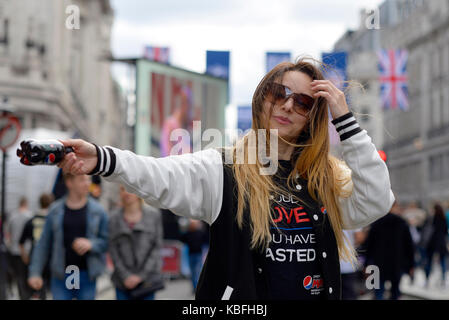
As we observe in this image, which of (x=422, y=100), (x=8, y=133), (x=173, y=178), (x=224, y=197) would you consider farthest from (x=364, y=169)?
(x=422, y=100)

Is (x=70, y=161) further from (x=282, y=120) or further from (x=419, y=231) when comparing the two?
(x=419, y=231)

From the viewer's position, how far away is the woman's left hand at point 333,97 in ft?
8.61

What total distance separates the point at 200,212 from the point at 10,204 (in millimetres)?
15853

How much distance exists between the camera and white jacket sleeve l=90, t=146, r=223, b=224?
87.4 inches

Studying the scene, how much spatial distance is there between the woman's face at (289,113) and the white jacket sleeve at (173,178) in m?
0.28

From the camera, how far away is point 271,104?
2.69 meters

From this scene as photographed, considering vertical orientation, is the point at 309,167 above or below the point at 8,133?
below

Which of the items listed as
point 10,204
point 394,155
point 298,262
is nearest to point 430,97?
point 394,155

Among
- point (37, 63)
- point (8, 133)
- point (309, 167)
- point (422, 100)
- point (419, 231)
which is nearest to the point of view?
point (309, 167)

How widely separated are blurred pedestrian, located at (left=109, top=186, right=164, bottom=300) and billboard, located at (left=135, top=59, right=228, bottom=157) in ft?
21.5

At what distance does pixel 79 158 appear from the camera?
217 cm

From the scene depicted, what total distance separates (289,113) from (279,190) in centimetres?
32

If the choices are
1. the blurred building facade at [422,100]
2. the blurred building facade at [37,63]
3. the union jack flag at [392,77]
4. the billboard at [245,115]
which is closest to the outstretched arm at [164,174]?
the billboard at [245,115]

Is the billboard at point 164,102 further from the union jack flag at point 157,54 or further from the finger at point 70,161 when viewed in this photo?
the finger at point 70,161
